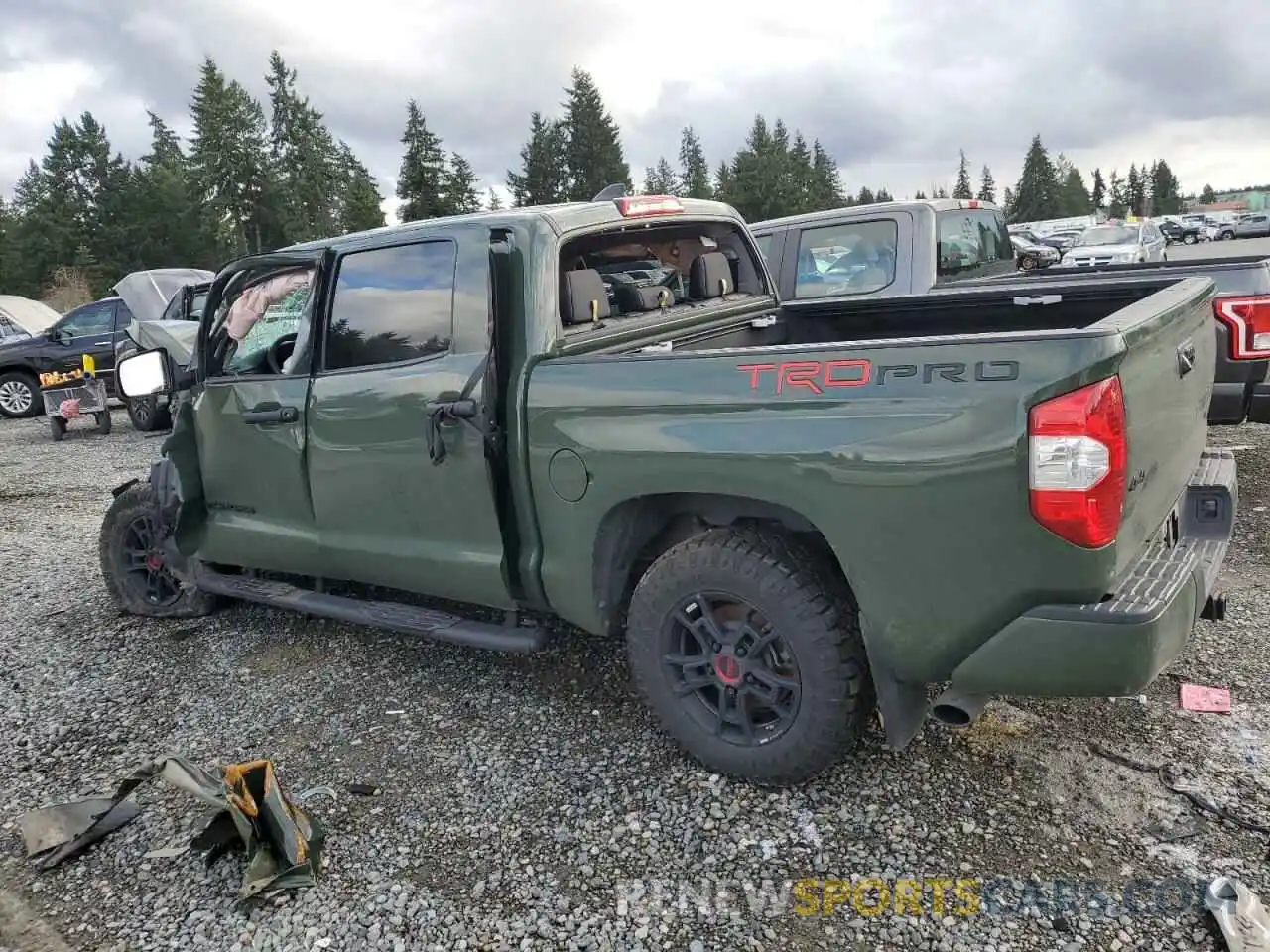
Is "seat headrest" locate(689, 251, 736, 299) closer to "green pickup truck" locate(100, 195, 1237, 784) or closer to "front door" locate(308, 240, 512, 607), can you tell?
"green pickup truck" locate(100, 195, 1237, 784)

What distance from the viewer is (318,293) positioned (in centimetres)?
396

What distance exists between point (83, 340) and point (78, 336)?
15 centimetres

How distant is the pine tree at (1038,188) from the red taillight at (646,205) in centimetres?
10292

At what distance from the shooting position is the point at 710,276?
4.41 metres

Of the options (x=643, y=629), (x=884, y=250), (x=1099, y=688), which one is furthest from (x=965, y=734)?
(x=884, y=250)

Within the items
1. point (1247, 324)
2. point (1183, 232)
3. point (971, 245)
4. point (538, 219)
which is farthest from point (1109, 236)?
point (1183, 232)

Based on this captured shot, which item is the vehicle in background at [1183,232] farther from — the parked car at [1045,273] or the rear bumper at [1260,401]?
the rear bumper at [1260,401]

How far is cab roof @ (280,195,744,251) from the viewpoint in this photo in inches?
137

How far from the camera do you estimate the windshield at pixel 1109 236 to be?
2181 cm

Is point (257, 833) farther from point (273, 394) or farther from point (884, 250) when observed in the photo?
point (884, 250)

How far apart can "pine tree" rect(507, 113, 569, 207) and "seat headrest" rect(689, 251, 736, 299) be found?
71990mm

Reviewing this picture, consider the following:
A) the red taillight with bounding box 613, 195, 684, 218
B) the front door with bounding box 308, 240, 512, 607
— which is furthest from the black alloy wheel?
the red taillight with bounding box 613, 195, 684, 218

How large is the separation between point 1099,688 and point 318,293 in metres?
3.24

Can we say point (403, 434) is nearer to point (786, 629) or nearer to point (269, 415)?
point (269, 415)
